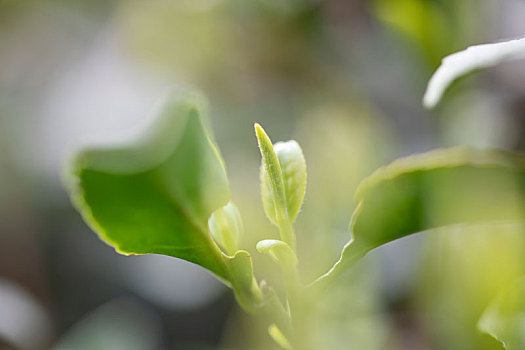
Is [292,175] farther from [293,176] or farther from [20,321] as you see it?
[20,321]

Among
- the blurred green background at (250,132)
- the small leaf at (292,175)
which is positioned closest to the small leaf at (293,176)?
the small leaf at (292,175)

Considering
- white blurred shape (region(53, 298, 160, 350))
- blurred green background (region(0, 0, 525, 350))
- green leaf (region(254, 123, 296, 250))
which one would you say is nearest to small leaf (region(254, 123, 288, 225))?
green leaf (region(254, 123, 296, 250))

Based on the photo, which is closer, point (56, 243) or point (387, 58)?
point (387, 58)

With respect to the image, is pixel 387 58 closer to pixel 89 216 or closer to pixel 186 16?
pixel 186 16

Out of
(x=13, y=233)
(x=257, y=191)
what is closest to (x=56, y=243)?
(x=13, y=233)

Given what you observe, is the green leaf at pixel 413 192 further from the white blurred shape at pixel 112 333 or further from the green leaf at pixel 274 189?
the white blurred shape at pixel 112 333

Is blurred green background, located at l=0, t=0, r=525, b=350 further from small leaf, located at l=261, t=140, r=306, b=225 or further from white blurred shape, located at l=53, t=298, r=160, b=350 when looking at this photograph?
small leaf, located at l=261, t=140, r=306, b=225

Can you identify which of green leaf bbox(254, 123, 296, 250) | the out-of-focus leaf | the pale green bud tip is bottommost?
the pale green bud tip
